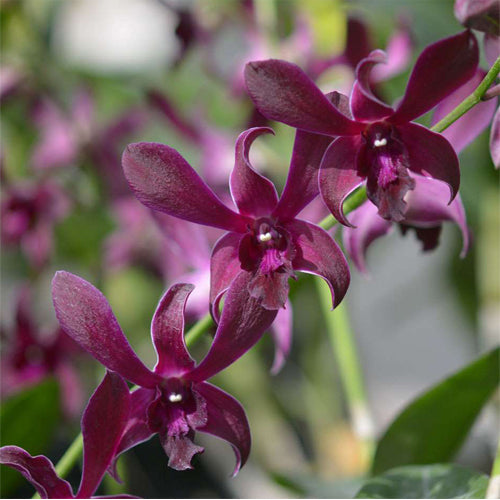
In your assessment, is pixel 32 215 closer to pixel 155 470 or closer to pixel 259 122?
pixel 259 122

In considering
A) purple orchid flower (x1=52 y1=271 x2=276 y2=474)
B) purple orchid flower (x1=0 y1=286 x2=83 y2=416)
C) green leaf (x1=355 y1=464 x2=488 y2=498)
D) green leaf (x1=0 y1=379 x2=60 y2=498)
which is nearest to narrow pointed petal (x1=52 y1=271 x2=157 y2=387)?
purple orchid flower (x1=52 y1=271 x2=276 y2=474)

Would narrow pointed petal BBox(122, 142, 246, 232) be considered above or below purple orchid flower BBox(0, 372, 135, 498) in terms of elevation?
above

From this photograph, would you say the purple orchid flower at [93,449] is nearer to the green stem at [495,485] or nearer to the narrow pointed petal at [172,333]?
the narrow pointed petal at [172,333]

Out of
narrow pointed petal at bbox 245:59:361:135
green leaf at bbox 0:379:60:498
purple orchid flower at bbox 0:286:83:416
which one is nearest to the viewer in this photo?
narrow pointed petal at bbox 245:59:361:135

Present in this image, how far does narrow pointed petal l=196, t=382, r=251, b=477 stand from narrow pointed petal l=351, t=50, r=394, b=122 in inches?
4.6

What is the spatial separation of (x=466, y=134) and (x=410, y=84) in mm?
69

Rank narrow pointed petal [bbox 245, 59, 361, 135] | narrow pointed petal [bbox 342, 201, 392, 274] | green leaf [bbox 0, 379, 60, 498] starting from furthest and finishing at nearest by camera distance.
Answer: green leaf [bbox 0, 379, 60, 498], narrow pointed petal [bbox 342, 201, 392, 274], narrow pointed petal [bbox 245, 59, 361, 135]

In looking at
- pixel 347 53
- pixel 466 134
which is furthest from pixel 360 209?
pixel 347 53

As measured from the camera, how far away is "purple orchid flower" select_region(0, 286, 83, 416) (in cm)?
60

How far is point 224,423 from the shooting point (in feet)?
0.98

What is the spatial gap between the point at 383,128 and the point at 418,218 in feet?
0.23

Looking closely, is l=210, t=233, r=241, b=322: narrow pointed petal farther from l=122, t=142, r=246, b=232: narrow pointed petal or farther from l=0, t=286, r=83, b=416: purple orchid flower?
l=0, t=286, r=83, b=416: purple orchid flower

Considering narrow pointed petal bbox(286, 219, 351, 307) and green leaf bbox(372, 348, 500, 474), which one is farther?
green leaf bbox(372, 348, 500, 474)

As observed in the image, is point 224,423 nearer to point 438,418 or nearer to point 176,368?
point 176,368
